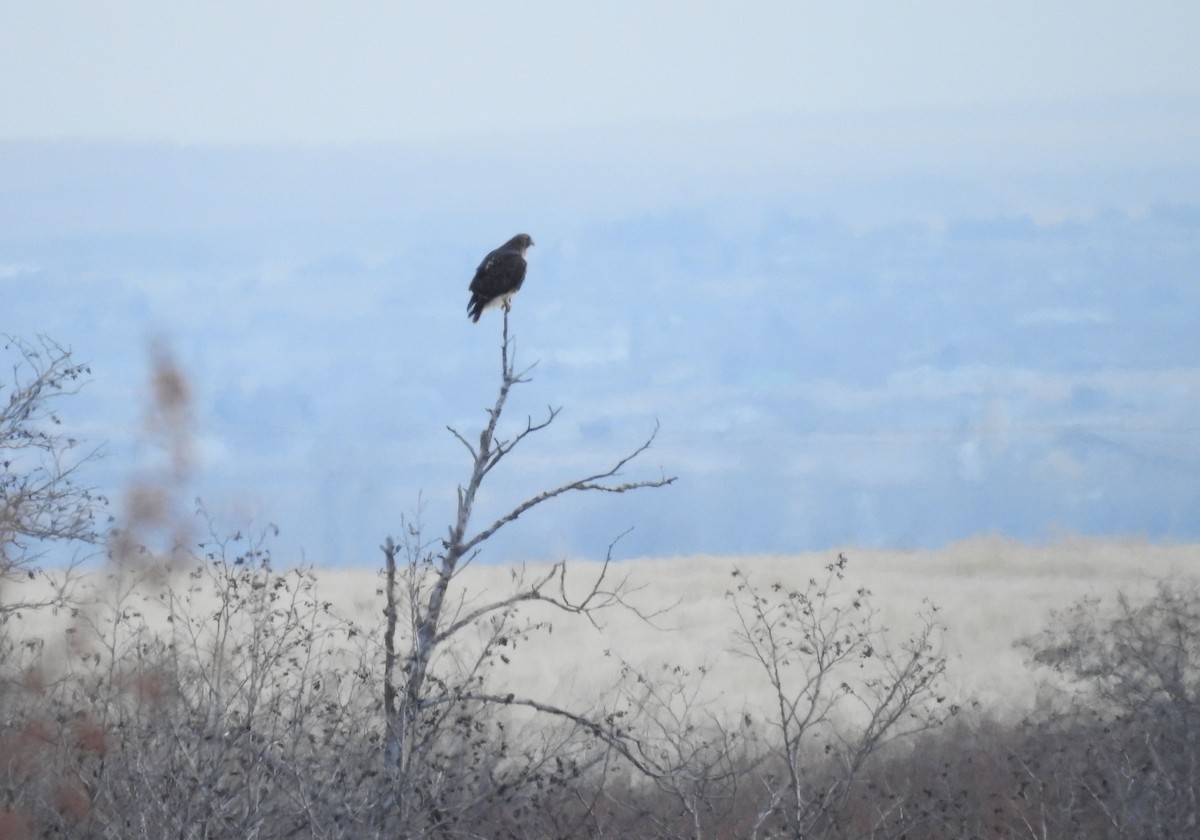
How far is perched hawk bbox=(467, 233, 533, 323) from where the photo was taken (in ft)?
38.0

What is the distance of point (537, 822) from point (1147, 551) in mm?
24123

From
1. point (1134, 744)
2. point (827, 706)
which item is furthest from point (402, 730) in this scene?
point (1134, 744)

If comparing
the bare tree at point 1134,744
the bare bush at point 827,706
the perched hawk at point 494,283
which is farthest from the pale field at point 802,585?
the perched hawk at point 494,283

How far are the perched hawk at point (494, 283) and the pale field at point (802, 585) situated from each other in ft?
15.1

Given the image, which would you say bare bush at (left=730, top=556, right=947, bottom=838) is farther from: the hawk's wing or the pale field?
the hawk's wing

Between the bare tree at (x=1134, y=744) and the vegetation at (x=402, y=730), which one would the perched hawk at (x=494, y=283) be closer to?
→ the vegetation at (x=402, y=730)

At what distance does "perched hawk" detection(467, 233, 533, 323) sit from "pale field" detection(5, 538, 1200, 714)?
459cm

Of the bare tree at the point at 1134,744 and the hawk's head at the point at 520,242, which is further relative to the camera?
the hawk's head at the point at 520,242

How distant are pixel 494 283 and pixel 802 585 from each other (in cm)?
1625

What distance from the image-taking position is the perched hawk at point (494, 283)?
11570 millimetres

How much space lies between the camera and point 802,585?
26.6 metres

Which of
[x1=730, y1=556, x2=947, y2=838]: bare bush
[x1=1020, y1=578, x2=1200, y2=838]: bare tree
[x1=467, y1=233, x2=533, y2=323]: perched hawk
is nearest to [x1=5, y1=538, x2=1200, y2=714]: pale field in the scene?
[x1=730, y1=556, x2=947, y2=838]: bare bush

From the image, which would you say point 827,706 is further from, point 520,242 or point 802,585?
point 802,585

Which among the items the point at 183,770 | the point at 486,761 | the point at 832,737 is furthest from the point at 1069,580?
the point at 183,770
